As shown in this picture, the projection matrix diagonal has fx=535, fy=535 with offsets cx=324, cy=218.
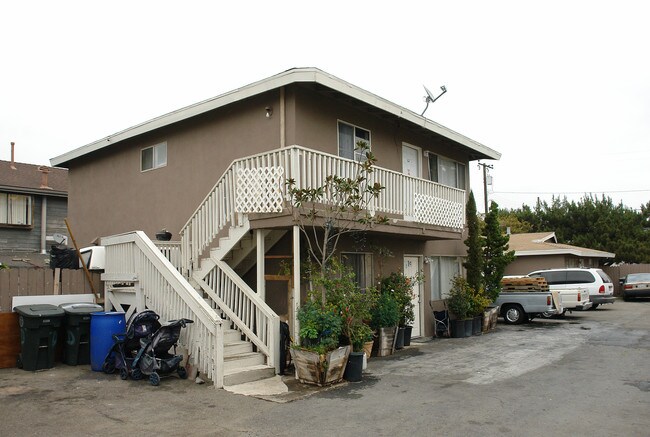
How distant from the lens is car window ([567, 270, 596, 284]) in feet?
70.0

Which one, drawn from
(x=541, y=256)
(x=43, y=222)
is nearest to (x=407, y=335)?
(x=43, y=222)

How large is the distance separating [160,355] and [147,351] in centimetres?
24

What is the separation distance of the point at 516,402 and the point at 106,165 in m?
13.6

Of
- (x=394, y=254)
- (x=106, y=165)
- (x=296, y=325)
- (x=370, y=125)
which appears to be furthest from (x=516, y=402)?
(x=106, y=165)

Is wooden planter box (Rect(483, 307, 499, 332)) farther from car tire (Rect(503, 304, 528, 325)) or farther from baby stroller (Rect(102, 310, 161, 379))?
baby stroller (Rect(102, 310, 161, 379))

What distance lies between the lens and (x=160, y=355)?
884cm

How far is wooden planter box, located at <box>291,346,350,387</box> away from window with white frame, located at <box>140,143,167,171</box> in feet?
25.5

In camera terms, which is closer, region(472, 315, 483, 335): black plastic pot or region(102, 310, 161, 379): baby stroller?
region(102, 310, 161, 379): baby stroller

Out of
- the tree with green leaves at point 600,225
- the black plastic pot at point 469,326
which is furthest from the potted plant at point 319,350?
the tree with green leaves at point 600,225

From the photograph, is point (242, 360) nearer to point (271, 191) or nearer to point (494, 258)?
point (271, 191)

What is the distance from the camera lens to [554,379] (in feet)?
29.9

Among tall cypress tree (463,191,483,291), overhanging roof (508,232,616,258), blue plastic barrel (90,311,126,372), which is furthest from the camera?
overhanging roof (508,232,616,258)

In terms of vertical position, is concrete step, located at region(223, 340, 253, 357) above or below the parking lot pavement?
above

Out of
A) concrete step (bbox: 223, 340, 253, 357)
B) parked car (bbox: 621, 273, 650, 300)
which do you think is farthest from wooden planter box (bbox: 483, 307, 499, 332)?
parked car (bbox: 621, 273, 650, 300)
